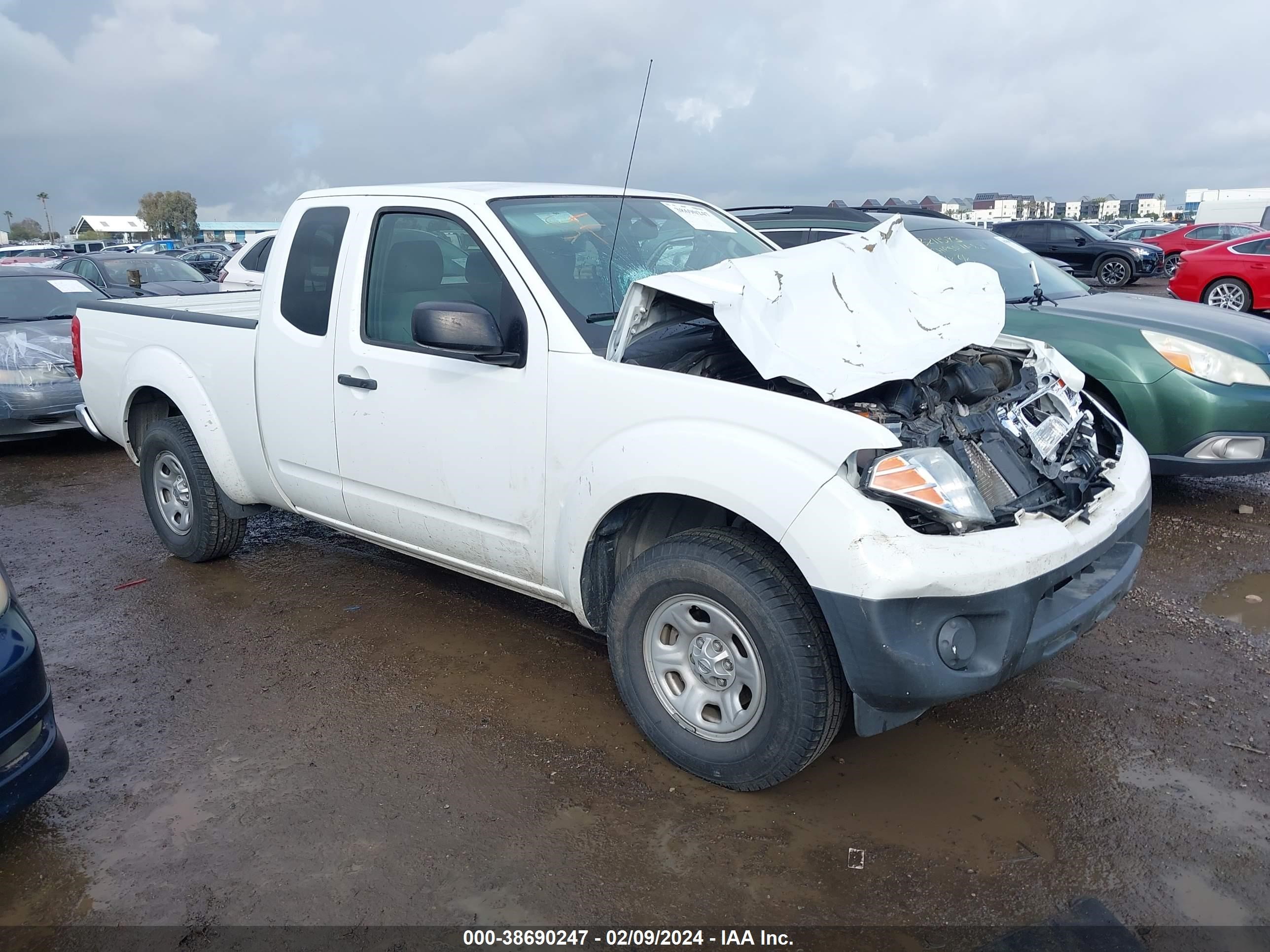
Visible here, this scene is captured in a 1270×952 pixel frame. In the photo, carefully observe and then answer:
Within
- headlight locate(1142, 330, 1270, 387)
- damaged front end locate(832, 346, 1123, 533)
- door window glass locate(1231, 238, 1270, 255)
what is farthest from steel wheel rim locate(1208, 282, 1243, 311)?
damaged front end locate(832, 346, 1123, 533)

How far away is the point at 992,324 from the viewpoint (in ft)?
11.5

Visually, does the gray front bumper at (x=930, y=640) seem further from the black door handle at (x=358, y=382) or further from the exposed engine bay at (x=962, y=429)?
the black door handle at (x=358, y=382)

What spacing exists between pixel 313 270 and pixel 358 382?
2.19ft

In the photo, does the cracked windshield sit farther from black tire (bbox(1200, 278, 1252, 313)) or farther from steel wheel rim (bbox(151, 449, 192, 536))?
black tire (bbox(1200, 278, 1252, 313))

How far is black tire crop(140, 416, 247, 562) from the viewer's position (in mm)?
4977

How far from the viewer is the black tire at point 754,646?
2766 mm

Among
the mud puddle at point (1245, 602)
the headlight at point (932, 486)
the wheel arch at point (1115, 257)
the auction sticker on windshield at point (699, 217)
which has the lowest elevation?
the mud puddle at point (1245, 602)

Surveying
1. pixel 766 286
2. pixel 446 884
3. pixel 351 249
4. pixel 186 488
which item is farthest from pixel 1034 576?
pixel 186 488

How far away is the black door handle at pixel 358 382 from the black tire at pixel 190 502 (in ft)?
4.49

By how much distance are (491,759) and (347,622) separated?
4.84ft

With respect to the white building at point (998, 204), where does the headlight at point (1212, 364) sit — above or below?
below

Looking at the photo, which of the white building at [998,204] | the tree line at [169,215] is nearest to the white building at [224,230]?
the tree line at [169,215]

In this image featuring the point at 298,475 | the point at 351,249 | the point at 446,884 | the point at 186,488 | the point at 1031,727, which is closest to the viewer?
the point at 446,884

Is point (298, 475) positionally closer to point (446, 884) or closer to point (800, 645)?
point (446, 884)
